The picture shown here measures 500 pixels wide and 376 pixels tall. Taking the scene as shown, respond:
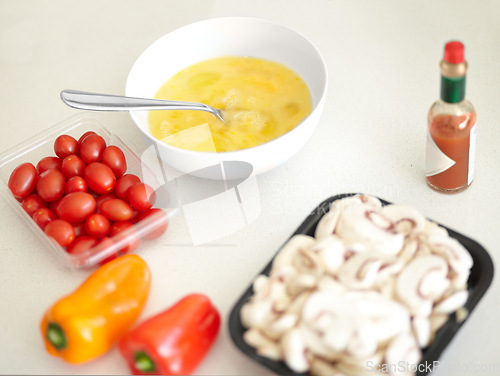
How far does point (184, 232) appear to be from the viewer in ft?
4.40

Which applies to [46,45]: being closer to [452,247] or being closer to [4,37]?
[4,37]

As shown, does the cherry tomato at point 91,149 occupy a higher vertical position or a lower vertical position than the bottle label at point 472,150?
higher

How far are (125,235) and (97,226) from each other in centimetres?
6

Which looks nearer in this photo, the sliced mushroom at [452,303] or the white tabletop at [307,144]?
the sliced mushroom at [452,303]

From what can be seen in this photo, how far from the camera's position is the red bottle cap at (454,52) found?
3.47ft

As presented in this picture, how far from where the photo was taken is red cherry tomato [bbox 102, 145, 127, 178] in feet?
4.49

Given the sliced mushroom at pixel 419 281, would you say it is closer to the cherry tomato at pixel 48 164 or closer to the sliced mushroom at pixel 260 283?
the sliced mushroom at pixel 260 283

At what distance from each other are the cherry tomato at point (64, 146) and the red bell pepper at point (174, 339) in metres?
0.49

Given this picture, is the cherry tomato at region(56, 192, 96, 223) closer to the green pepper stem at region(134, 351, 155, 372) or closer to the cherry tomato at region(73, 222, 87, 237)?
the cherry tomato at region(73, 222, 87, 237)

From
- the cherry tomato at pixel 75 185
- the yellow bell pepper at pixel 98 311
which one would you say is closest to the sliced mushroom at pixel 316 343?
the yellow bell pepper at pixel 98 311

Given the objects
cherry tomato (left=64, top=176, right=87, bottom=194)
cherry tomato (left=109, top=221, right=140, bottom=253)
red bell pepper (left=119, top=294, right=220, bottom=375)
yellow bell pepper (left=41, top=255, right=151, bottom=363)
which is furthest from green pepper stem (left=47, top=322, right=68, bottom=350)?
cherry tomato (left=64, top=176, right=87, bottom=194)

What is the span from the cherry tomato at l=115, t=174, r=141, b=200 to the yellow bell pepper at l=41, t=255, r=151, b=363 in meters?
0.16

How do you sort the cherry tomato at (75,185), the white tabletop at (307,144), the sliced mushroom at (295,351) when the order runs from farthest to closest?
the cherry tomato at (75,185)
the white tabletop at (307,144)
the sliced mushroom at (295,351)

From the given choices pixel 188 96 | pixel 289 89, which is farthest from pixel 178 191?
pixel 289 89
